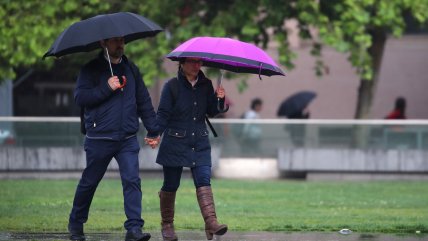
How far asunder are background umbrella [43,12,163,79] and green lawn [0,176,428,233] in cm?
237

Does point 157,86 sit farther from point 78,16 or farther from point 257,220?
point 257,220

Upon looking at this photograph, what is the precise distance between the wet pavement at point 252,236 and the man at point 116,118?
0.68m

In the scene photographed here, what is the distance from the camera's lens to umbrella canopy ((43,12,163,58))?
10125 mm

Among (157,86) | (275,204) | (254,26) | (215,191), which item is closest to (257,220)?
(275,204)

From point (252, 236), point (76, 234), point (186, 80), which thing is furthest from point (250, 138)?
point (76, 234)

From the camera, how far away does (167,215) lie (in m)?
11.1

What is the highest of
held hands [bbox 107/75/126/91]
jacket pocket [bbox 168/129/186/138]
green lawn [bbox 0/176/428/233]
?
held hands [bbox 107/75/126/91]

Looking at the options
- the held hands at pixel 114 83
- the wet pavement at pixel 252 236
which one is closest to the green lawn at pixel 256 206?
the wet pavement at pixel 252 236

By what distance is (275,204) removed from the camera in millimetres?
16359

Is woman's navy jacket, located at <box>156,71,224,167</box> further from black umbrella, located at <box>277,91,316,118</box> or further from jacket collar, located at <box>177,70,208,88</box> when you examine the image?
black umbrella, located at <box>277,91,316,118</box>

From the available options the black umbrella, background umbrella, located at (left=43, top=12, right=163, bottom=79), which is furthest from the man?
the black umbrella

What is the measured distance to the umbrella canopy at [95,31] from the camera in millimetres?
10125

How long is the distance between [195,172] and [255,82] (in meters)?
23.3

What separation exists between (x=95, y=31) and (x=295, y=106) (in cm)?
→ 1667
